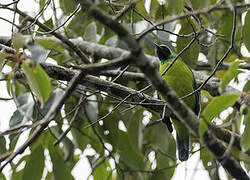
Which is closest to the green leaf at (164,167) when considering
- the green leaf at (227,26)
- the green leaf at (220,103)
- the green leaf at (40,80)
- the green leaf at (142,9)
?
the green leaf at (227,26)

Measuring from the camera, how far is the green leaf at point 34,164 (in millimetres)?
2807

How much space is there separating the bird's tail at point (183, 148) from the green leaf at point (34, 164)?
1.46 meters

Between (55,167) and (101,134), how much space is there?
0.63m

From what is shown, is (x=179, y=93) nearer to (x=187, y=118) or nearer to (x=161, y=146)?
(x=161, y=146)

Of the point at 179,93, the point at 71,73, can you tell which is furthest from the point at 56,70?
the point at 179,93

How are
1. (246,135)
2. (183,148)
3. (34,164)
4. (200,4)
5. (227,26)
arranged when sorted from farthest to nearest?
1. (183,148)
2. (34,164)
3. (227,26)
4. (200,4)
5. (246,135)

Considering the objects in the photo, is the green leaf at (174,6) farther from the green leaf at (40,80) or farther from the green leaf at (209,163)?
the green leaf at (209,163)

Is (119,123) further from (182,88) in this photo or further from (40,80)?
(40,80)

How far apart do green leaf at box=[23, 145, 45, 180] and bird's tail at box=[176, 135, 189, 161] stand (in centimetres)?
146

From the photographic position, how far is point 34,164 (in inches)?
111

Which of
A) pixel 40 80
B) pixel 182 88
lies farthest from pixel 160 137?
pixel 182 88

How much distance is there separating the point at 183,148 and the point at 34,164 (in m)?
1.62

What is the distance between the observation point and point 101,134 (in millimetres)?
3365

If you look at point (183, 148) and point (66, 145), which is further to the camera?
point (183, 148)
